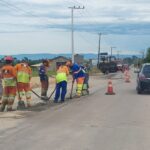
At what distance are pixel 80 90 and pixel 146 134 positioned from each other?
45.5 ft

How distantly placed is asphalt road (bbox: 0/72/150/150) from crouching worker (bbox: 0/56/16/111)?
3.73 feet

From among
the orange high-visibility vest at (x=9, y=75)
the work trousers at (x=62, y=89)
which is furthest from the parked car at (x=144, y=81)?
the orange high-visibility vest at (x=9, y=75)

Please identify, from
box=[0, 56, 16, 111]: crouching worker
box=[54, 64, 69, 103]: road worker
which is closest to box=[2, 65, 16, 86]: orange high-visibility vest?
box=[0, 56, 16, 111]: crouching worker

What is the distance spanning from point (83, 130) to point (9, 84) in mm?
5392

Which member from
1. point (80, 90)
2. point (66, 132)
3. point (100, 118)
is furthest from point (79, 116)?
point (80, 90)

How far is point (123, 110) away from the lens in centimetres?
1842

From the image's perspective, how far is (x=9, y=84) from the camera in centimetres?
1772

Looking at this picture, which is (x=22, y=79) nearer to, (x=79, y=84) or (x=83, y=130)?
(x=83, y=130)

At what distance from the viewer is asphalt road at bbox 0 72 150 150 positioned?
1063cm

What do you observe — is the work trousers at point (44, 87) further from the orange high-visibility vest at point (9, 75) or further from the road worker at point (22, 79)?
the orange high-visibility vest at point (9, 75)

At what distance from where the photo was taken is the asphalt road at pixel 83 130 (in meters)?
10.6

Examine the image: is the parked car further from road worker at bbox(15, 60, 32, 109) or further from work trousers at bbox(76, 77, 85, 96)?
road worker at bbox(15, 60, 32, 109)

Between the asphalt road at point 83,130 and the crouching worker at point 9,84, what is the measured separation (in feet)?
3.73

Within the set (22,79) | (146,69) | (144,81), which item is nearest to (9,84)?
(22,79)
